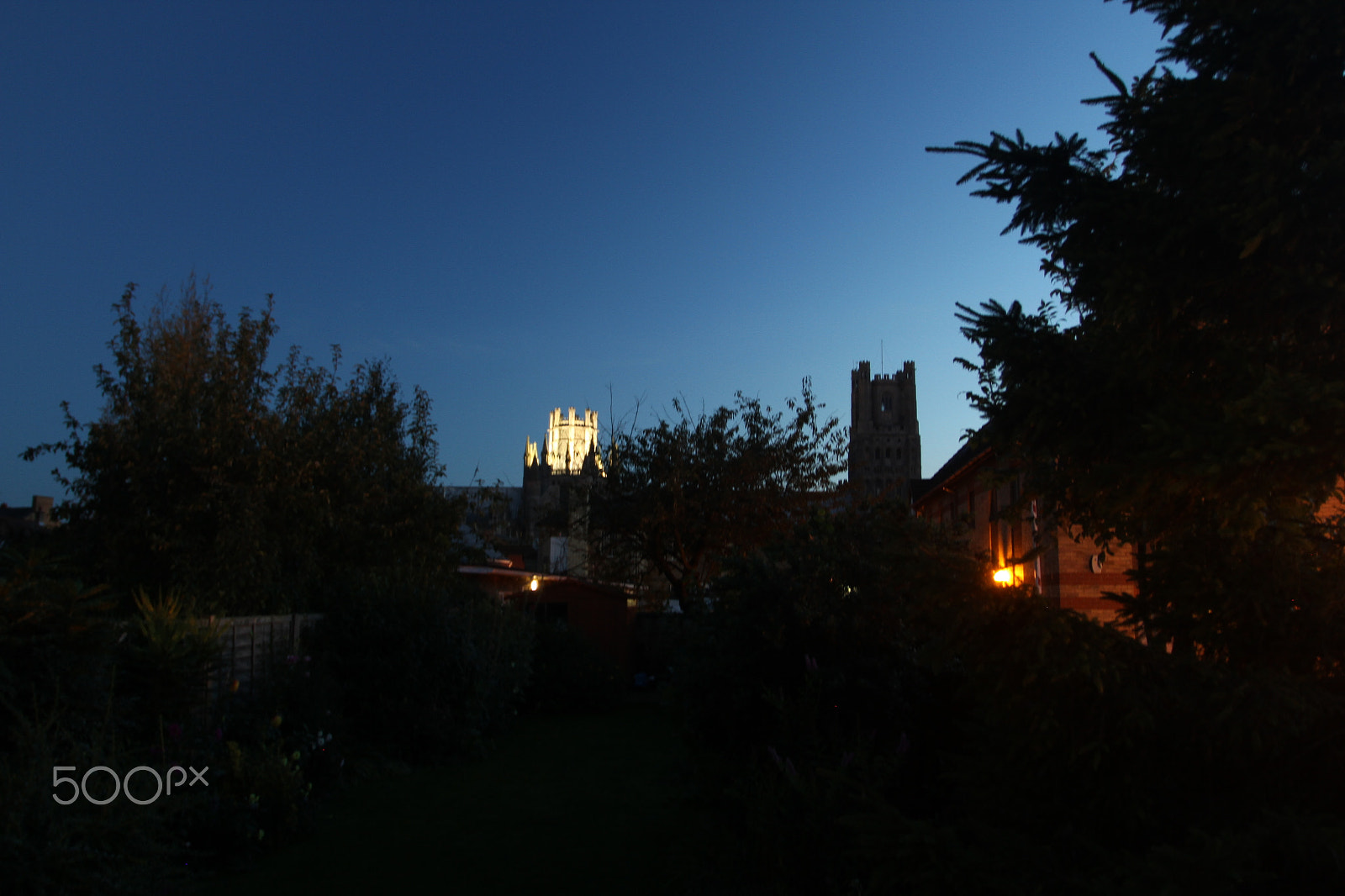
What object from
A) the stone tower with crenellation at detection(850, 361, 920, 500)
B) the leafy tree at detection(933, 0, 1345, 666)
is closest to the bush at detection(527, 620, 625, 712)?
the leafy tree at detection(933, 0, 1345, 666)

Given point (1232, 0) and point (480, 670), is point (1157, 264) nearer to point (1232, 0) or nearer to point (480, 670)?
point (1232, 0)

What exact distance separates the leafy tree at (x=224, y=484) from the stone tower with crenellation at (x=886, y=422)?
100301 mm

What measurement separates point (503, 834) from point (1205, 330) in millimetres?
8119

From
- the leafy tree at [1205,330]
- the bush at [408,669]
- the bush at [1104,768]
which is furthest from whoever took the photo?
the bush at [408,669]

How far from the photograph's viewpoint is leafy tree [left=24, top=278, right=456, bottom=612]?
13.8 metres

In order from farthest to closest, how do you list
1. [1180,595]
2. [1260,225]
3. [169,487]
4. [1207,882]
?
[169,487] < [1180,595] < [1260,225] < [1207,882]

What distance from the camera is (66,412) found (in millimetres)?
14805

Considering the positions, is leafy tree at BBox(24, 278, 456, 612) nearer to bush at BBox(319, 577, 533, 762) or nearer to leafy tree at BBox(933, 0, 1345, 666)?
bush at BBox(319, 577, 533, 762)

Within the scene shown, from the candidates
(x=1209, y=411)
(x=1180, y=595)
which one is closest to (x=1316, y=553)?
(x=1180, y=595)

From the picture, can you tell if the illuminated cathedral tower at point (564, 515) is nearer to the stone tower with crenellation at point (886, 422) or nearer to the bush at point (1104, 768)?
the bush at point (1104, 768)

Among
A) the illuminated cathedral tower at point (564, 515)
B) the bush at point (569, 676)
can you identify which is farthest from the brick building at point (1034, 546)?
the illuminated cathedral tower at point (564, 515)

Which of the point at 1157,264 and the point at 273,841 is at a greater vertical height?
the point at 1157,264

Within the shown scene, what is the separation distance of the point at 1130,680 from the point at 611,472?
857 inches

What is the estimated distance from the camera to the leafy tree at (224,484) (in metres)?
13.8
